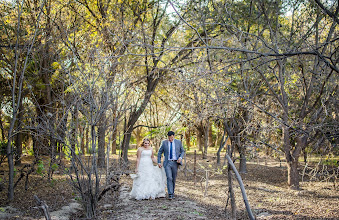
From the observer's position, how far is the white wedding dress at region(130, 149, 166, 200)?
9180 mm

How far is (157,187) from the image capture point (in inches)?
367

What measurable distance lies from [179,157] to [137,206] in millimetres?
1800

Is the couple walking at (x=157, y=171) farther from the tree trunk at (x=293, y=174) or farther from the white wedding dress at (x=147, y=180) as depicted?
the tree trunk at (x=293, y=174)

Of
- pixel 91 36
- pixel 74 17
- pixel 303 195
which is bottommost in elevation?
pixel 303 195

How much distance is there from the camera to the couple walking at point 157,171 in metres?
9.02

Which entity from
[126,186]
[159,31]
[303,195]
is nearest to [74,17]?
[159,31]

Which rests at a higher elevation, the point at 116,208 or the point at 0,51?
the point at 0,51

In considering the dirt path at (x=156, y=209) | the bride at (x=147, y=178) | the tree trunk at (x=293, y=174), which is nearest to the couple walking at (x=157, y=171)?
the bride at (x=147, y=178)

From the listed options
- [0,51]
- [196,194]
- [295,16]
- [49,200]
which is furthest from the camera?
[295,16]

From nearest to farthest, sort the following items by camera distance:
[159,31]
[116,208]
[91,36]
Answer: [116,208] → [91,36] → [159,31]

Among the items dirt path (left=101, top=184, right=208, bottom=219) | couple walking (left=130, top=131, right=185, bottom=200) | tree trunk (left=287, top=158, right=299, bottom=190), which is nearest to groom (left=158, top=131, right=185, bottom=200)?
couple walking (left=130, top=131, right=185, bottom=200)

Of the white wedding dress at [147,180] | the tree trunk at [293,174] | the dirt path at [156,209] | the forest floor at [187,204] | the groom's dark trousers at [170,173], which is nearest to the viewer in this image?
the dirt path at [156,209]

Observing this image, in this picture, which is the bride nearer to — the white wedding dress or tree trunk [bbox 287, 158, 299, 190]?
the white wedding dress

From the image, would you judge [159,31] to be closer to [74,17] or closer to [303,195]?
[74,17]
